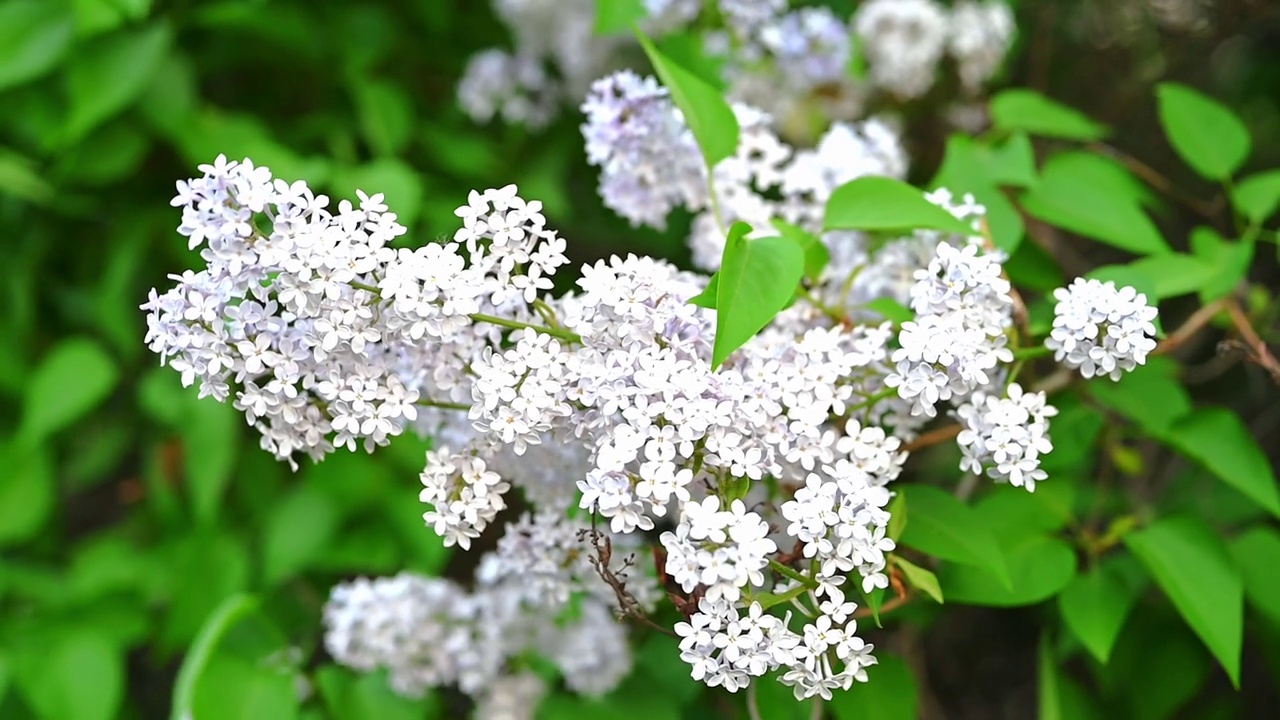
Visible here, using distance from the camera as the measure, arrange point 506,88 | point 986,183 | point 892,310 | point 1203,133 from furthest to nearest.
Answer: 1. point 506,88
2. point 1203,133
3. point 986,183
4. point 892,310

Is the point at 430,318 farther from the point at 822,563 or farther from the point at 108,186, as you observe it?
the point at 108,186

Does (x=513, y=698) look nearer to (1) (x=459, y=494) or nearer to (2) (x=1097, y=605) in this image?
(1) (x=459, y=494)

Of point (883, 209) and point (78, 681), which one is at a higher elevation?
point (883, 209)

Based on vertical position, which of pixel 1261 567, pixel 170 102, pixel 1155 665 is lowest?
pixel 1155 665

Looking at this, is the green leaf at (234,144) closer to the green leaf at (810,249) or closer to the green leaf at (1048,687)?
the green leaf at (810,249)

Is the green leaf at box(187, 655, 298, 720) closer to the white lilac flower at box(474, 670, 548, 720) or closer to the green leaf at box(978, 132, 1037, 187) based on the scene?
the white lilac flower at box(474, 670, 548, 720)

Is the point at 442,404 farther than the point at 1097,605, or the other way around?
the point at 1097,605

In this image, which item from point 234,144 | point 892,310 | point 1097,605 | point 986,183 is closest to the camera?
point 892,310

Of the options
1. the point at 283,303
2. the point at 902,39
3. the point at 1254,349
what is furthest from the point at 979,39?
the point at 283,303
